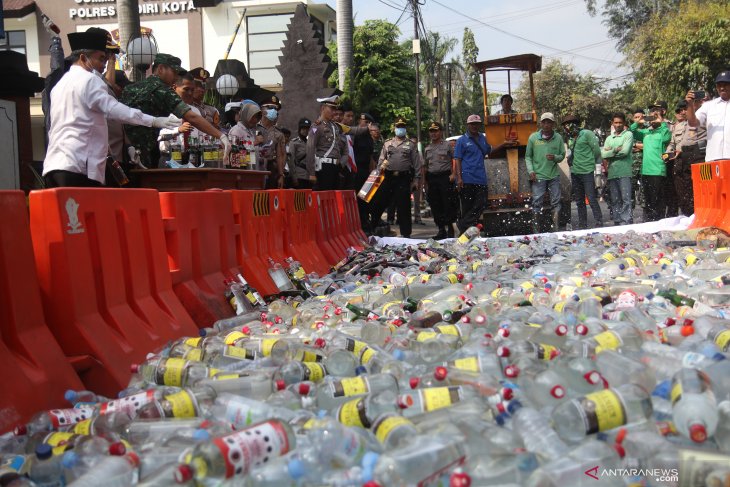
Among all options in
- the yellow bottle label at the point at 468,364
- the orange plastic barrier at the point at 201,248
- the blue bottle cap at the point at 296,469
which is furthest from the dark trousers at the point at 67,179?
the blue bottle cap at the point at 296,469

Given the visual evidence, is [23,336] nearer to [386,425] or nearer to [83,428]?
[83,428]

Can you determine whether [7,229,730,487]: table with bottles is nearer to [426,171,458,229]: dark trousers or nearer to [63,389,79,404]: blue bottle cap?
[63,389,79,404]: blue bottle cap

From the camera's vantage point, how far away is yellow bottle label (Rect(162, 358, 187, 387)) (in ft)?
13.3

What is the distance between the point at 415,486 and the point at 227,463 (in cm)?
65

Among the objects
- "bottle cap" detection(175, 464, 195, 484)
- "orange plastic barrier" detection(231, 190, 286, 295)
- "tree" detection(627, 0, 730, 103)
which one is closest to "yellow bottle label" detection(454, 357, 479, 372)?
"bottle cap" detection(175, 464, 195, 484)

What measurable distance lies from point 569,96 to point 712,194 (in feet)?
211

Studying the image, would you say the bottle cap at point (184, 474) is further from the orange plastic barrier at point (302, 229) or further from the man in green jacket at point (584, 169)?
the man in green jacket at point (584, 169)

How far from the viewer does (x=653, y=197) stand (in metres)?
14.8

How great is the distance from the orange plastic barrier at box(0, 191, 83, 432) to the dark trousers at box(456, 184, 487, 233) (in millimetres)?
11658

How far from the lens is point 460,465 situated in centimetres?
264

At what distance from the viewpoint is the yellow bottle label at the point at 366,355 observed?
4137mm

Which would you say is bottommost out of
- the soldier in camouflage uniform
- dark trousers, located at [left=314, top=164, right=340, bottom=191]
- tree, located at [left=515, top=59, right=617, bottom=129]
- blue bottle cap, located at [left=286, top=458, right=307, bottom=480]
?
blue bottle cap, located at [left=286, top=458, right=307, bottom=480]

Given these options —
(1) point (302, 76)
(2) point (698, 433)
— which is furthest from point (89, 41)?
(1) point (302, 76)

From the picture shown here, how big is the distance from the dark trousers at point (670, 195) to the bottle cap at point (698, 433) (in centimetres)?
1270
